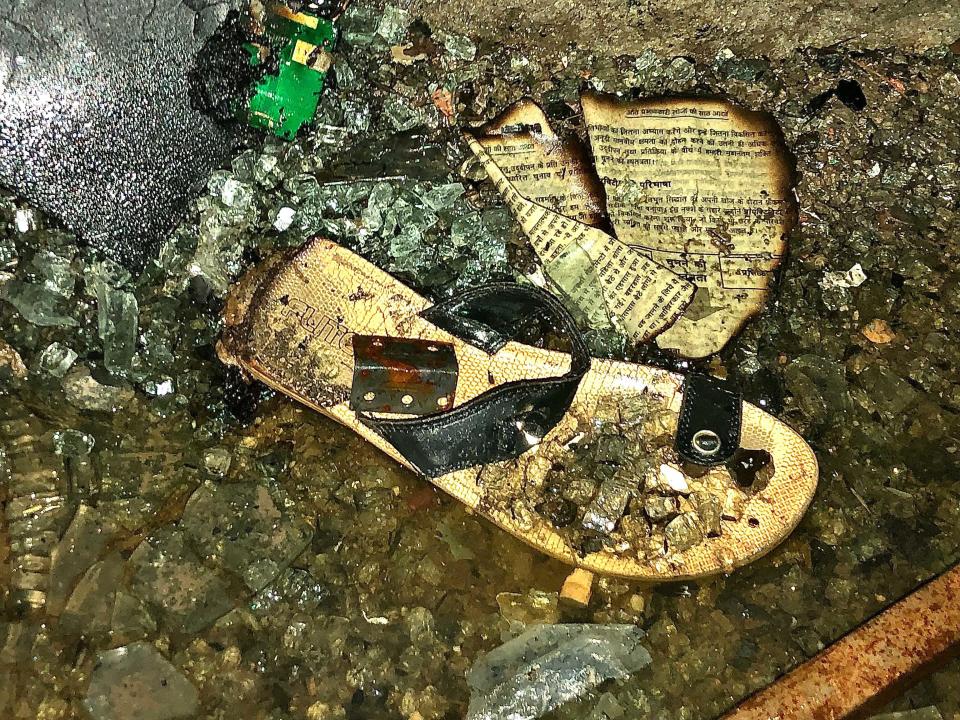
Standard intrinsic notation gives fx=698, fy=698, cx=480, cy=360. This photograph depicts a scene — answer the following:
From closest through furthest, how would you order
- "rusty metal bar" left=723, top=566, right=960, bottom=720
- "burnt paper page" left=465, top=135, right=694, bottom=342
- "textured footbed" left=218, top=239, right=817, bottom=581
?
"rusty metal bar" left=723, top=566, right=960, bottom=720, "textured footbed" left=218, top=239, right=817, bottom=581, "burnt paper page" left=465, top=135, right=694, bottom=342

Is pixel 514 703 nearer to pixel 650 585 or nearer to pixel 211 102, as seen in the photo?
pixel 650 585

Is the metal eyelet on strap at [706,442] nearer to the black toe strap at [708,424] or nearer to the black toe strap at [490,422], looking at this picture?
the black toe strap at [708,424]

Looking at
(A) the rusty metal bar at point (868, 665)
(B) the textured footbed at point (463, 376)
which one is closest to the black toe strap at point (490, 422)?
(B) the textured footbed at point (463, 376)

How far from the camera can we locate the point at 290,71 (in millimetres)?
1467

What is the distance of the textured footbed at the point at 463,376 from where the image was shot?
4.15 feet

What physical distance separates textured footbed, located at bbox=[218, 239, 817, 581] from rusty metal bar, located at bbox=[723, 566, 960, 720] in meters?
0.20

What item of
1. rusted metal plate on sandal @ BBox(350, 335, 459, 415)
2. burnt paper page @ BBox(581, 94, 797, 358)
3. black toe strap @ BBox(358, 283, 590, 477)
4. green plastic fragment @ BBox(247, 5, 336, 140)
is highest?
green plastic fragment @ BBox(247, 5, 336, 140)

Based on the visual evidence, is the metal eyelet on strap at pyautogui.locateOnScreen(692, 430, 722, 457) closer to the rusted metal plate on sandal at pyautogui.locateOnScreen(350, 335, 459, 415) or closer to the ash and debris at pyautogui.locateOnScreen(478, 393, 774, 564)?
the ash and debris at pyautogui.locateOnScreen(478, 393, 774, 564)

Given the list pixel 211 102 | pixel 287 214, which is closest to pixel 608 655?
pixel 287 214

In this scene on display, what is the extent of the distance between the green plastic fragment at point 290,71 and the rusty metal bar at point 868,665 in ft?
4.59

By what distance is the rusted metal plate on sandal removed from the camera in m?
1.35

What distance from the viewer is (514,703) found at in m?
1.20

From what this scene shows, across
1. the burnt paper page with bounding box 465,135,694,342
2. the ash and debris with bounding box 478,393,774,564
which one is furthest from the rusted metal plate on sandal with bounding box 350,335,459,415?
the burnt paper page with bounding box 465,135,694,342

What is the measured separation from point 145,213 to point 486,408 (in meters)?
0.80
